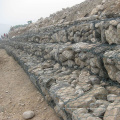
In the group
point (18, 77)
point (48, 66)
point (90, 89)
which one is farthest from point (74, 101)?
point (18, 77)

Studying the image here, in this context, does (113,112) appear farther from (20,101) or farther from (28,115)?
(20,101)

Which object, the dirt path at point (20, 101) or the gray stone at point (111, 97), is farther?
the dirt path at point (20, 101)

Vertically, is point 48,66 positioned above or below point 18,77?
above

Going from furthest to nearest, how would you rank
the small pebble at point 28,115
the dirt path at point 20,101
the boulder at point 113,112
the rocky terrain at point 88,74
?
the dirt path at point 20,101, the small pebble at point 28,115, the rocky terrain at point 88,74, the boulder at point 113,112

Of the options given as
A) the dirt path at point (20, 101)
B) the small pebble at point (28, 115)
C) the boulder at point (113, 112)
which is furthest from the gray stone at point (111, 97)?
the small pebble at point (28, 115)

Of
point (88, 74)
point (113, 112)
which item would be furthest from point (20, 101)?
point (113, 112)

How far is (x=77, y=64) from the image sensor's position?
4.39 meters

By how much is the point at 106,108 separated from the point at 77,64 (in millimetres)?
2081

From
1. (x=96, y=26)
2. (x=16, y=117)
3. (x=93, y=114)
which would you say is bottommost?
(x=16, y=117)

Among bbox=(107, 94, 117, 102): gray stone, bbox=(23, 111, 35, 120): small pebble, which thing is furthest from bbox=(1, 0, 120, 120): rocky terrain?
bbox=(23, 111, 35, 120): small pebble

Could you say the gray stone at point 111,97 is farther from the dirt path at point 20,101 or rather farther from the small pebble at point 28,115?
the small pebble at point 28,115

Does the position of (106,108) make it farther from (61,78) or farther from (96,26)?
(96,26)

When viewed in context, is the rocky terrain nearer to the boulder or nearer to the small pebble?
the boulder

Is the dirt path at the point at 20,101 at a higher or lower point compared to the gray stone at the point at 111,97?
lower
